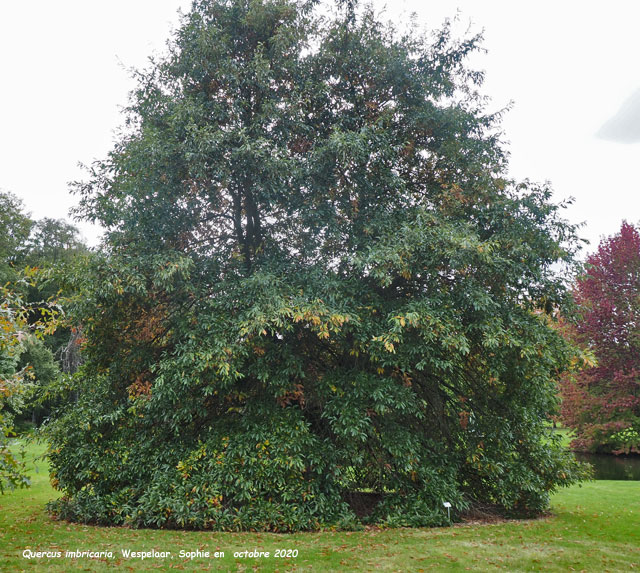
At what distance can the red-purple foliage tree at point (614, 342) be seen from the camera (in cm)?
2262

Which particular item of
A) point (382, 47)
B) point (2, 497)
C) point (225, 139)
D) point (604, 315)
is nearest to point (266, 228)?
point (225, 139)

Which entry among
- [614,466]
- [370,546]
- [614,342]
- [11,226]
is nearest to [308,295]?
[370,546]

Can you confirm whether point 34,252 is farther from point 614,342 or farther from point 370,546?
point 614,342

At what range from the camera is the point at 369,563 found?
19.9 ft

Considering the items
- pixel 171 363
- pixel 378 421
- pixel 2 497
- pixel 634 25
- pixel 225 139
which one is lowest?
pixel 2 497

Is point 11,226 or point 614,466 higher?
point 11,226

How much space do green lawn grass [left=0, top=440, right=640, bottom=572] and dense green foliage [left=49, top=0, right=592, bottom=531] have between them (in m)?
0.71

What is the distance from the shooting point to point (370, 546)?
7.01 m

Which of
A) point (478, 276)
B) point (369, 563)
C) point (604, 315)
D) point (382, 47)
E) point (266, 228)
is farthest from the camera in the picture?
point (604, 315)

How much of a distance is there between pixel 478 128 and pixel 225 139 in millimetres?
5731

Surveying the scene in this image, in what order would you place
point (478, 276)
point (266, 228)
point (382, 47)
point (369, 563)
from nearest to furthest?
point (369, 563) → point (478, 276) → point (382, 47) → point (266, 228)

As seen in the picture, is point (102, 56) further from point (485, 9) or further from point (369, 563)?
point (369, 563)

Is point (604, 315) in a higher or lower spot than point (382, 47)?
lower

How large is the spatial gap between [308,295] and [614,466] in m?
21.8
